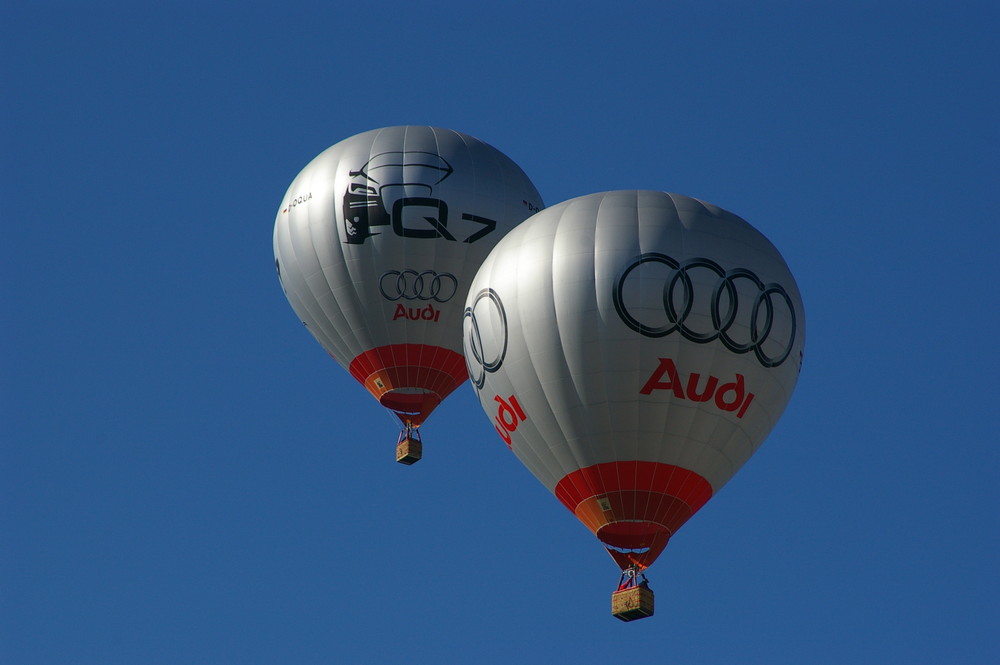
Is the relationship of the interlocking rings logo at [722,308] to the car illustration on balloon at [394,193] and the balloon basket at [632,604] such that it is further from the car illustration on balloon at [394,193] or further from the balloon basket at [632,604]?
the car illustration on balloon at [394,193]

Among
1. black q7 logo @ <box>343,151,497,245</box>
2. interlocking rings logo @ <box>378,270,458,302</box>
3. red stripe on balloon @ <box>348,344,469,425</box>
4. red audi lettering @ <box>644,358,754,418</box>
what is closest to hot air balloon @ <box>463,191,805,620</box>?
red audi lettering @ <box>644,358,754,418</box>

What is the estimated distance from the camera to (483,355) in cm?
3734

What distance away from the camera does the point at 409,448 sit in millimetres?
44969

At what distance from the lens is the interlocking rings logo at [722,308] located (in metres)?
35.9

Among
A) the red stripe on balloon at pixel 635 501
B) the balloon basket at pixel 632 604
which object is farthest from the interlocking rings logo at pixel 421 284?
the balloon basket at pixel 632 604

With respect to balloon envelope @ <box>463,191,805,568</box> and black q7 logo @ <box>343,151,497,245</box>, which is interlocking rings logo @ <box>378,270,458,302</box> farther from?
balloon envelope @ <box>463,191,805,568</box>

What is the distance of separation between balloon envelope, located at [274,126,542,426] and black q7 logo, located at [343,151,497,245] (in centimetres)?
2

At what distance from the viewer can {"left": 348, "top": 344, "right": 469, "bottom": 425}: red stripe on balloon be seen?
143 feet

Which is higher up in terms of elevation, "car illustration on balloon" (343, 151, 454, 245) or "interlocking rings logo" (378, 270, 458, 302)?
"car illustration on balloon" (343, 151, 454, 245)

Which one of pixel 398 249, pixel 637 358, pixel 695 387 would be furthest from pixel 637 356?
pixel 398 249

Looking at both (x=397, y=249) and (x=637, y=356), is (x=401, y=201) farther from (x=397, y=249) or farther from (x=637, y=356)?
(x=637, y=356)

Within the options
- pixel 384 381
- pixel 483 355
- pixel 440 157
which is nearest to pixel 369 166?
pixel 440 157

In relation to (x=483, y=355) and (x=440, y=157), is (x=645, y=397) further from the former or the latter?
(x=440, y=157)

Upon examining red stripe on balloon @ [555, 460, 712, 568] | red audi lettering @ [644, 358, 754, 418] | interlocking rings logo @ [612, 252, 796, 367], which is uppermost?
interlocking rings logo @ [612, 252, 796, 367]
